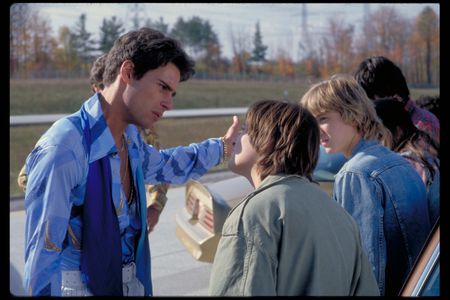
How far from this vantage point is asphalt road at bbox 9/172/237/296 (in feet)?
19.1

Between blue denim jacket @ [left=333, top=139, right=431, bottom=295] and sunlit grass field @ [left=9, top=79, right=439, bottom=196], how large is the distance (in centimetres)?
215

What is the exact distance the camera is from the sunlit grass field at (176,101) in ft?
48.8

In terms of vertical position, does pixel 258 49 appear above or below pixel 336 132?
above

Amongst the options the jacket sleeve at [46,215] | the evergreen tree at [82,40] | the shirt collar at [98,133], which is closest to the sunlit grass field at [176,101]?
the shirt collar at [98,133]

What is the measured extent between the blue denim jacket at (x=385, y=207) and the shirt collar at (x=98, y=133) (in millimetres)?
961

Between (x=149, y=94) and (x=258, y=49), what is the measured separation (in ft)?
126

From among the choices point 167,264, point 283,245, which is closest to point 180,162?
point 283,245

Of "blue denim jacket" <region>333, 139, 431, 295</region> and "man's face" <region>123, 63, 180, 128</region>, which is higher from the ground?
→ "man's face" <region>123, 63, 180, 128</region>

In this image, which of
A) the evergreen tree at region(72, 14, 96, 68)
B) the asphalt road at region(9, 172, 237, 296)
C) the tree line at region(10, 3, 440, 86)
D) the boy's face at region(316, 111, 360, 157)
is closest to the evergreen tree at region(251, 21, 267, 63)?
the tree line at region(10, 3, 440, 86)

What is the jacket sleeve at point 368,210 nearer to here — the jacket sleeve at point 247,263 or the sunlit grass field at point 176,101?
the jacket sleeve at point 247,263

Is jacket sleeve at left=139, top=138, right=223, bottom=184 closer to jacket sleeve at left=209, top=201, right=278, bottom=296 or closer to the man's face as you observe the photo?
the man's face

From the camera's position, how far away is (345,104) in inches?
110

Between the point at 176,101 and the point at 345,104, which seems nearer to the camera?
the point at 345,104

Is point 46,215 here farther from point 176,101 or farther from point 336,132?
point 176,101
